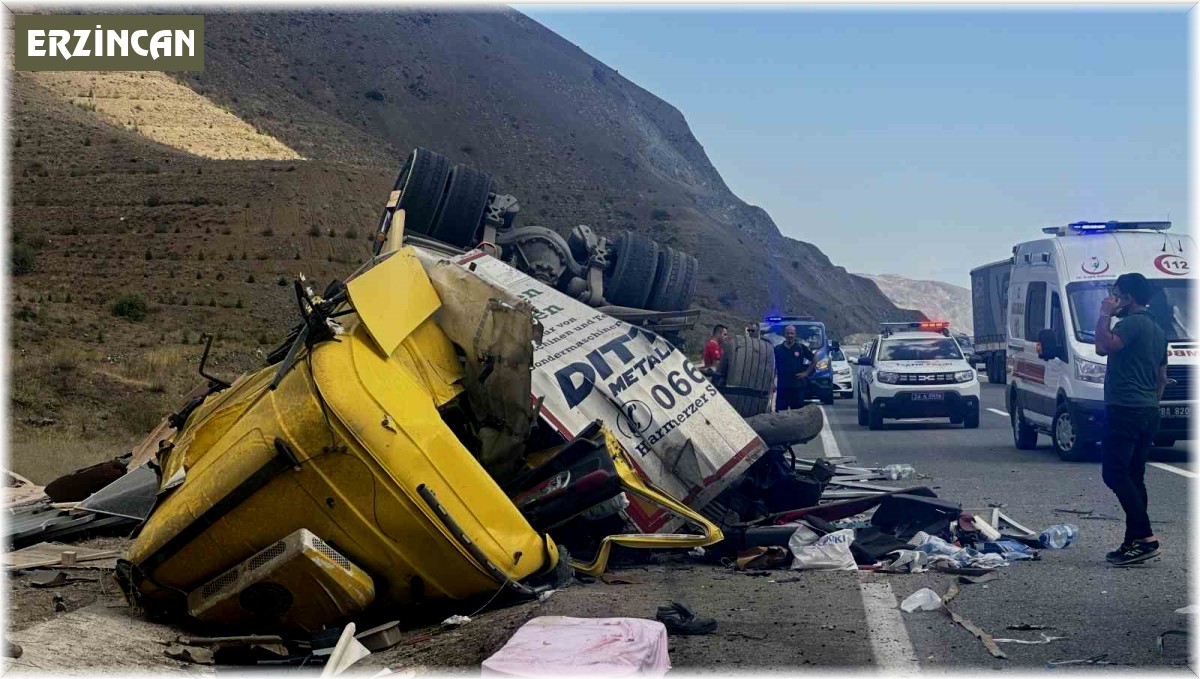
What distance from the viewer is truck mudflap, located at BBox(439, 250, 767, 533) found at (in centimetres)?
910

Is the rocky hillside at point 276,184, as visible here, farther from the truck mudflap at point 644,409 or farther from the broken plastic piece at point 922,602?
the broken plastic piece at point 922,602

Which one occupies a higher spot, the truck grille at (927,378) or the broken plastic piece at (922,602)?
the broken plastic piece at (922,602)

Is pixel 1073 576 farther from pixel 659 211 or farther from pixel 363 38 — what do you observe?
pixel 363 38

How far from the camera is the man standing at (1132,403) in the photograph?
8.57 meters

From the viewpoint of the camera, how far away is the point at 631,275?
1307 cm

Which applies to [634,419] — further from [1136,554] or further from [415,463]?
Answer: [1136,554]

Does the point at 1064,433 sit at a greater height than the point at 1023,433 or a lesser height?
greater

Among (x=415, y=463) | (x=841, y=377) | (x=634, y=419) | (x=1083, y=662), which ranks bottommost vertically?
(x=841, y=377)

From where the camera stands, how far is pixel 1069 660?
5988mm

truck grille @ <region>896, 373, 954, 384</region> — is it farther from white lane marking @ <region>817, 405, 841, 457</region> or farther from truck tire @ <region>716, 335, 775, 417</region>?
truck tire @ <region>716, 335, 775, 417</region>

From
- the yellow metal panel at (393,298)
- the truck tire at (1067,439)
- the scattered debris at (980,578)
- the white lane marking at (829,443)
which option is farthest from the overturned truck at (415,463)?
the white lane marking at (829,443)

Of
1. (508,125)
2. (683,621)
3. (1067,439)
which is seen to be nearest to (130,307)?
(1067,439)

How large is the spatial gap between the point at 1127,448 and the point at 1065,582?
1.27 m

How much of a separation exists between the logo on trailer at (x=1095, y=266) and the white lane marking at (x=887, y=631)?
10163 millimetres
